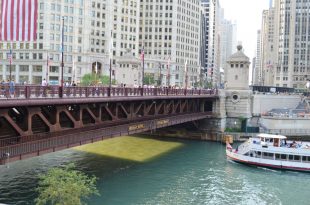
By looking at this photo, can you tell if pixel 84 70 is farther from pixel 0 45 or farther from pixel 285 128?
pixel 285 128

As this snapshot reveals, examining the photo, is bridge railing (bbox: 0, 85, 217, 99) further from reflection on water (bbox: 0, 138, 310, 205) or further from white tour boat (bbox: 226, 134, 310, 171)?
white tour boat (bbox: 226, 134, 310, 171)

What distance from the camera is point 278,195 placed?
4403 centimetres

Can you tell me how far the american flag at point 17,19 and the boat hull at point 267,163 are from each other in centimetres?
3724

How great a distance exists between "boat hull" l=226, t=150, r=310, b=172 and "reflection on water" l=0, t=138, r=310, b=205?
975 millimetres

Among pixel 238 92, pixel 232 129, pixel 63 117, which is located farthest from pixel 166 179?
pixel 238 92

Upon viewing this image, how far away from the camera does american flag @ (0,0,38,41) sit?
30375mm

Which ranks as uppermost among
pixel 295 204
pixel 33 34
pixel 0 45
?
pixel 0 45

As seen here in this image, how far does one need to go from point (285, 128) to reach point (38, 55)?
253ft

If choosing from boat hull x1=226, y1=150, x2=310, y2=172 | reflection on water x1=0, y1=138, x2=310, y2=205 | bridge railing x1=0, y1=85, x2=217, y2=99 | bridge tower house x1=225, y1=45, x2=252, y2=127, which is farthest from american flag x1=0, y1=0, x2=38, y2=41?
bridge tower house x1=225, y1=45, x2=252, y2=127

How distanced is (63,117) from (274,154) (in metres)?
29.7

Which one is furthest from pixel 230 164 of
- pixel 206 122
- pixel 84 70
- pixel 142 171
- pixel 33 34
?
pixel 84 70

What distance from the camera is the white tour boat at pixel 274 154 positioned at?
57969mm

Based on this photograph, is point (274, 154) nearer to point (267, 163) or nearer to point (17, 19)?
point (267, 163)

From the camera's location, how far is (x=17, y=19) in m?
30.5
